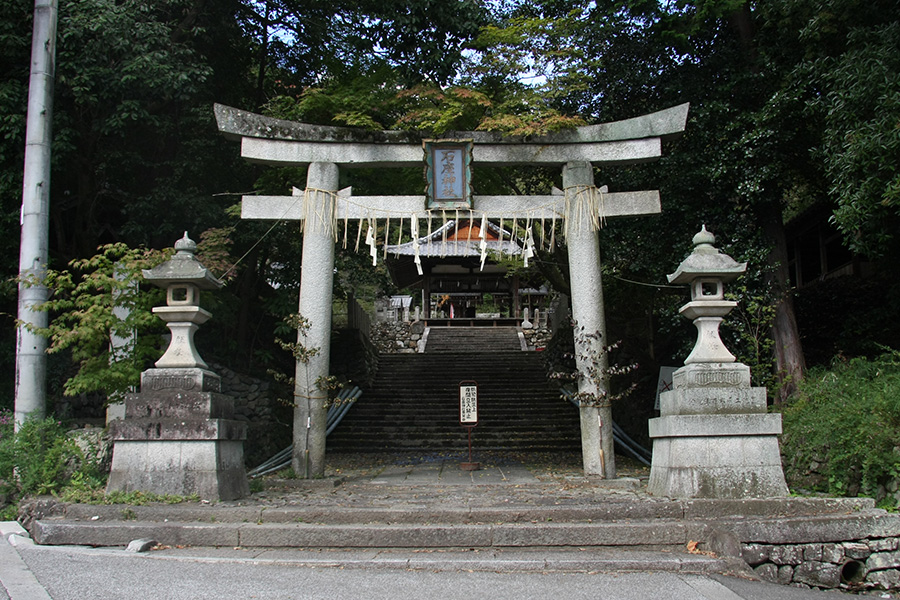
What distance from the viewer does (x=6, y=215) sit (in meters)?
9.75

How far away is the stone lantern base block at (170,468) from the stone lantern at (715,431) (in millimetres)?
4646

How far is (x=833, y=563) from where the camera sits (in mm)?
5590

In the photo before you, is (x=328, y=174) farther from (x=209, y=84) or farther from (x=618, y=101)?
(x=618, y=101)

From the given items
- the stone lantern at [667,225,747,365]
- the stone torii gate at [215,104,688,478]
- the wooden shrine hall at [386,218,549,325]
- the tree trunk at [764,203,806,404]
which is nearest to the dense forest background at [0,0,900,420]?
the tree trunk at [764,203,806,404]

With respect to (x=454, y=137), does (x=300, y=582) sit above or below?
below

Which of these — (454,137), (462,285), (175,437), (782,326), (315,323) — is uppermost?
(462,285)

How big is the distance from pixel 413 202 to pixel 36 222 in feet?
16.1

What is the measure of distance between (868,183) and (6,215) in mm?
11676

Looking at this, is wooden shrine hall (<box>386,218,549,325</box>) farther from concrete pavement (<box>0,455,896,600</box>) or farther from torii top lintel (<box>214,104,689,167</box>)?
concrete pavement (<box>0,455,896,600</box>)

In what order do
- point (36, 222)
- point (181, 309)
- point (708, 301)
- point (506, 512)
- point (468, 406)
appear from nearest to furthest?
point (506, 512)
point (708, 301)
point (181, 309)
point (36, 222)
point (468, 406)

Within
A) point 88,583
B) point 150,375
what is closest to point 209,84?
point 150,375

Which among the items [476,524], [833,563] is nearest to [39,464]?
[476,524]

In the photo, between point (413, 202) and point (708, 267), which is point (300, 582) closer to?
point (708, 267)

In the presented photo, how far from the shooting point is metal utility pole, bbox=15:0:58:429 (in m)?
8.17
